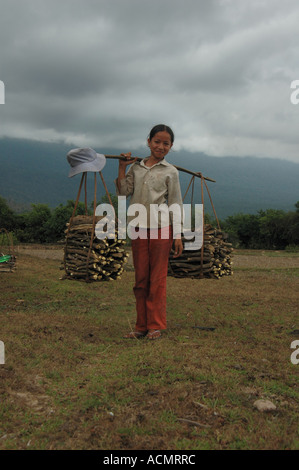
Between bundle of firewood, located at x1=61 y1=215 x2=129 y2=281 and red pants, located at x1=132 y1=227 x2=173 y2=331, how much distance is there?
2.50 m

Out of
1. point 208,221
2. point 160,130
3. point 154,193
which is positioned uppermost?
point 160,130

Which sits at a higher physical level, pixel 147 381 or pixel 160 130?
pixel 160 130

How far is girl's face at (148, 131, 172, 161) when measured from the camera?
161 inches

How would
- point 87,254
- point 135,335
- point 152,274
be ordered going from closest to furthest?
point 152,274
point 135,335
point 87,254

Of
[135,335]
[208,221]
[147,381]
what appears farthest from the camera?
[208,221]

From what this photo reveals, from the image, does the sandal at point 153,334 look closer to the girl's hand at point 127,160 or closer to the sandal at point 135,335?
the sandal at point 135,335

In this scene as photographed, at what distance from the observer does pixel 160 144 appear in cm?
410

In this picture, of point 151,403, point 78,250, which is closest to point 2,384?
point 151,403

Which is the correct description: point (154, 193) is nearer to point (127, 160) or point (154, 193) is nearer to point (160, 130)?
point (127, 160)

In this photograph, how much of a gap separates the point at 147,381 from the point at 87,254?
13.4 ft

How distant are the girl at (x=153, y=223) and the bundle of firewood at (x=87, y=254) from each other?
8.37ft

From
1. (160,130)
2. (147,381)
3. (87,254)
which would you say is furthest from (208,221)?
(147,381)

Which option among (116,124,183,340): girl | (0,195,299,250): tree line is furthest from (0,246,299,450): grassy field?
(0,195,299,250): tree line

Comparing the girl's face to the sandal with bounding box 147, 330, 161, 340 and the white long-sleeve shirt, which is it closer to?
the white long-sleeve shirt
